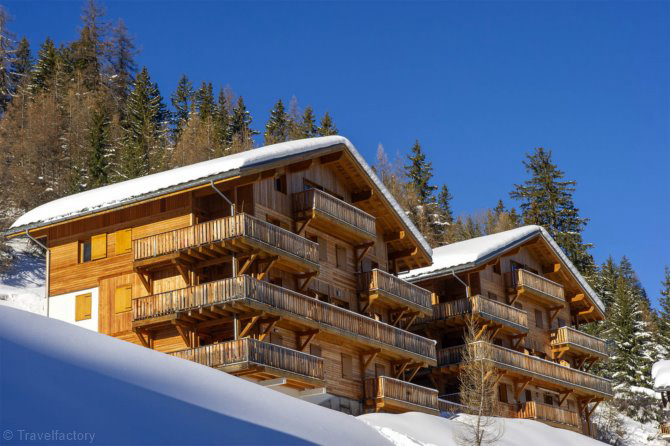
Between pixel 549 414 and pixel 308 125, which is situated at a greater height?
pixel 308 125

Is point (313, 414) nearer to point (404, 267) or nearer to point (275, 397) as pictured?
point (275, 397)

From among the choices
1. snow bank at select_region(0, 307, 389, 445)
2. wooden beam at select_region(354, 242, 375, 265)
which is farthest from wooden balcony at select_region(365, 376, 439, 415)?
snow bank at select_region(0, 307, 389, 445)

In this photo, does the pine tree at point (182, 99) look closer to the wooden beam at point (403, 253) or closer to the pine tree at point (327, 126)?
the pine tree at point (327, 126)

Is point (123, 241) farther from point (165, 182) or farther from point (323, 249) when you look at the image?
point (323, 249)

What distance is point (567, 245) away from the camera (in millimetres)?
84438

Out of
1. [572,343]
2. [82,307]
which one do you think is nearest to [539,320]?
[572,343]

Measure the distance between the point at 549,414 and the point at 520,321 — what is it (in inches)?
201

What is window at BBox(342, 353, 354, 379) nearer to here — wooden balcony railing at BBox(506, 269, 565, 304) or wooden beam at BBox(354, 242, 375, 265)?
wooden beam at BBox(354, 242, 375, 265)

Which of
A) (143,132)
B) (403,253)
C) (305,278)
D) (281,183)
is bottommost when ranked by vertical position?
(305,278)

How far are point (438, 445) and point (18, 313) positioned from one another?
17.9 m

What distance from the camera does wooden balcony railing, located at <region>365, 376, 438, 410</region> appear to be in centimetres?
4222

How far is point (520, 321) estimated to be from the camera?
5278cm

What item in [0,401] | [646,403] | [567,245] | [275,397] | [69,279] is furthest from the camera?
[567,245]

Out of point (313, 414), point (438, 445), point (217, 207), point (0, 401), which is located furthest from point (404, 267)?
point (0, 401)
